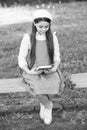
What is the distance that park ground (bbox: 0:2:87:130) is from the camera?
4.50 m

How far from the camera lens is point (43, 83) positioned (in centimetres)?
400

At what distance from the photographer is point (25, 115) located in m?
4.70

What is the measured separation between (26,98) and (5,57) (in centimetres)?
223

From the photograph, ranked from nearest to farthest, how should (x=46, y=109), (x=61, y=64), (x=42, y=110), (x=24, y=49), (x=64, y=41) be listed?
1. (x=24, y=49)
2. (x=46, y=109)
3. (x=42, y=110)
4. (x=61, y=64)
5. (x=64, y=41)

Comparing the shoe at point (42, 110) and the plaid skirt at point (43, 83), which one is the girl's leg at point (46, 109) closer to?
the shoe at point (42, 110)

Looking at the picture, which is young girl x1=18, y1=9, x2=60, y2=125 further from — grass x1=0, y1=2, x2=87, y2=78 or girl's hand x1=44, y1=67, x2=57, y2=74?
grass x1=0, y1=2, x2=87, y2=78

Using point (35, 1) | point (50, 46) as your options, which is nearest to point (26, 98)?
point (50, 46)

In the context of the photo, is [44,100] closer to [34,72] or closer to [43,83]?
[43,83]

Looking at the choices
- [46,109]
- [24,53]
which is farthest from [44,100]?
[24,53]

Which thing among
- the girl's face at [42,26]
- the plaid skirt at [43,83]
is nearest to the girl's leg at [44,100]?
the plaid skirt at [43,83]

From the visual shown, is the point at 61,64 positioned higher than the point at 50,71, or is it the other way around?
the point at 50,71

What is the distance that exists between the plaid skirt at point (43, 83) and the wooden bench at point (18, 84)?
0.92 ft

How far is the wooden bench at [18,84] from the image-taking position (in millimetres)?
4359

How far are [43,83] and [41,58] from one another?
0.34 metres
